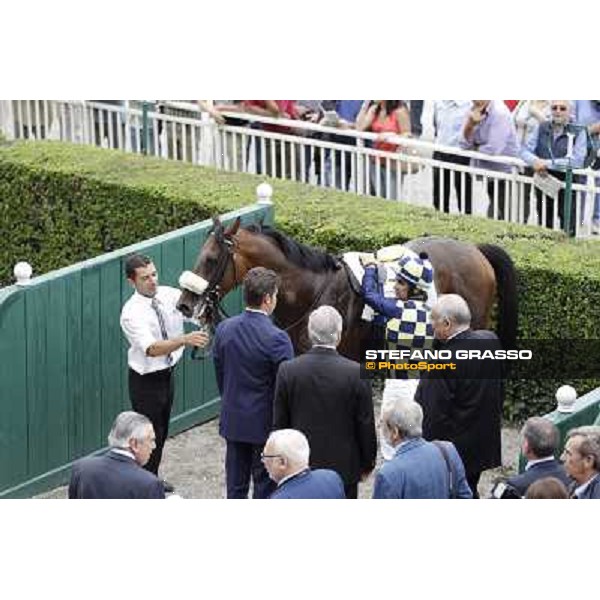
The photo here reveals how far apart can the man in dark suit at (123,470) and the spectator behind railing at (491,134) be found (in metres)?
5.62

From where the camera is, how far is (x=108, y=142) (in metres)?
19.0

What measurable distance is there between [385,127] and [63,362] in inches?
164

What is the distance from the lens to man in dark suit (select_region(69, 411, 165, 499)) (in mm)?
11633

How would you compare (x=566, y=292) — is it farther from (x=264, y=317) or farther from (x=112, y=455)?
(x=112, y=455)

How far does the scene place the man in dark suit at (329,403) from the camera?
41.3ft

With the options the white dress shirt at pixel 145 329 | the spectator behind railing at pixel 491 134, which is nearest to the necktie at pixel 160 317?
the white dress shirt at pixel 145 329

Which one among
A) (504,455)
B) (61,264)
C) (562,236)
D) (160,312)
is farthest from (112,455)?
(61,264)

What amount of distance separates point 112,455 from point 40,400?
256 cm

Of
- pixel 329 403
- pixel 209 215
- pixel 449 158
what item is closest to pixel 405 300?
pixel 329 403

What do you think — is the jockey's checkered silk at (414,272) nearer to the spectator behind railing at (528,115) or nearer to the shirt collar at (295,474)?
the spectator behind railing at (528,115)

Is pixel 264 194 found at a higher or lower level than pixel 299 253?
higher

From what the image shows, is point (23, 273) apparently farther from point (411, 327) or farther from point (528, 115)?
point (528, 115)

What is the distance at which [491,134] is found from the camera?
1708 centimetres

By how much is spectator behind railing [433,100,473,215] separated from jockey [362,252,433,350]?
2489mm
